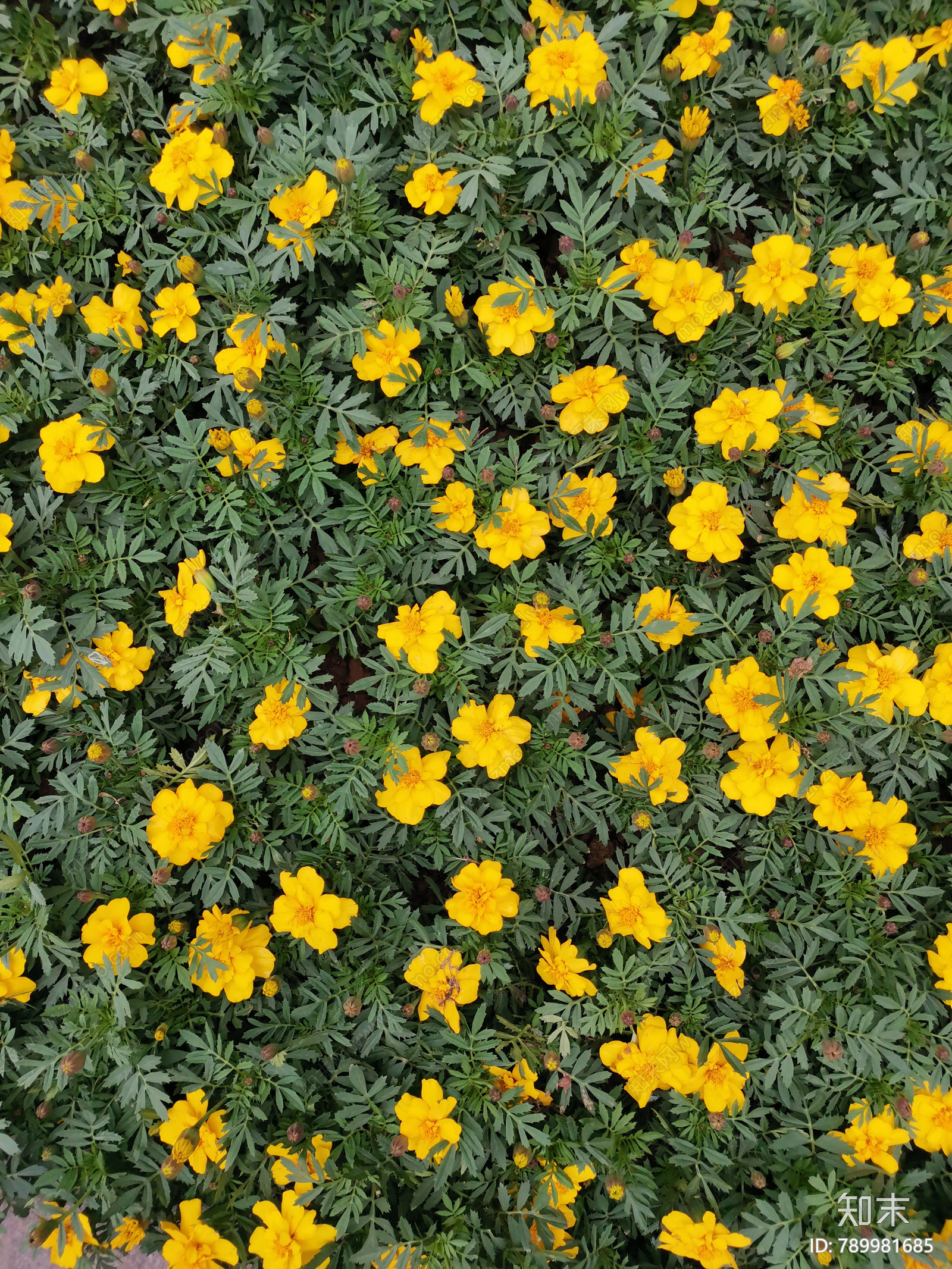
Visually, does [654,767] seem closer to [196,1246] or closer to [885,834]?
[885,834]

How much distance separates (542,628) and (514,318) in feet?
2.43

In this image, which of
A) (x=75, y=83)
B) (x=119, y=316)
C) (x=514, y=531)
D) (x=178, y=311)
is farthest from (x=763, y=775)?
(x=75, y=83)

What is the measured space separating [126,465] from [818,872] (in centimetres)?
197

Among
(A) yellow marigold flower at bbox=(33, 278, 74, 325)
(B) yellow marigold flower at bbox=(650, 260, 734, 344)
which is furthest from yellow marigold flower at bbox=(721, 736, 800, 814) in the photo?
(A) yellow marigold flower at bbox=(33, 278, 74, 325)

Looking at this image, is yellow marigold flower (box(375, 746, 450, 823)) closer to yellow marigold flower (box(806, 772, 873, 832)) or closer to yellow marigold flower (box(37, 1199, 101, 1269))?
yellow marigold flower (box(806, 772, 873, 832))

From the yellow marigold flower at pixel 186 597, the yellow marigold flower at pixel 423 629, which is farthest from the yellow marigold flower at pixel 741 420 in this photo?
the yellow marigold flower at pixel 186 597

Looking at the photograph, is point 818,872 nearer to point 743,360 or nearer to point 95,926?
point 743,360

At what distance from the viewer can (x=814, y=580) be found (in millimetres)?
2025

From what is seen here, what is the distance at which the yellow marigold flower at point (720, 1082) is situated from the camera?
1920mm

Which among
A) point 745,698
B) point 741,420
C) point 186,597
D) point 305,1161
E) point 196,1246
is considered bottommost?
point 196,1246

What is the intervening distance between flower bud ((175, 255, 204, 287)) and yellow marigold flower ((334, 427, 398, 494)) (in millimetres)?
557

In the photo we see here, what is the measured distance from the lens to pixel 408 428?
82.4 inches

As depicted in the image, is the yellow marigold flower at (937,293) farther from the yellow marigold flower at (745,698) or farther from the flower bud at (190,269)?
the flower bud at (190,269)

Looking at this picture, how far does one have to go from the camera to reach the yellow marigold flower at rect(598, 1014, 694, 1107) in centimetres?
192
